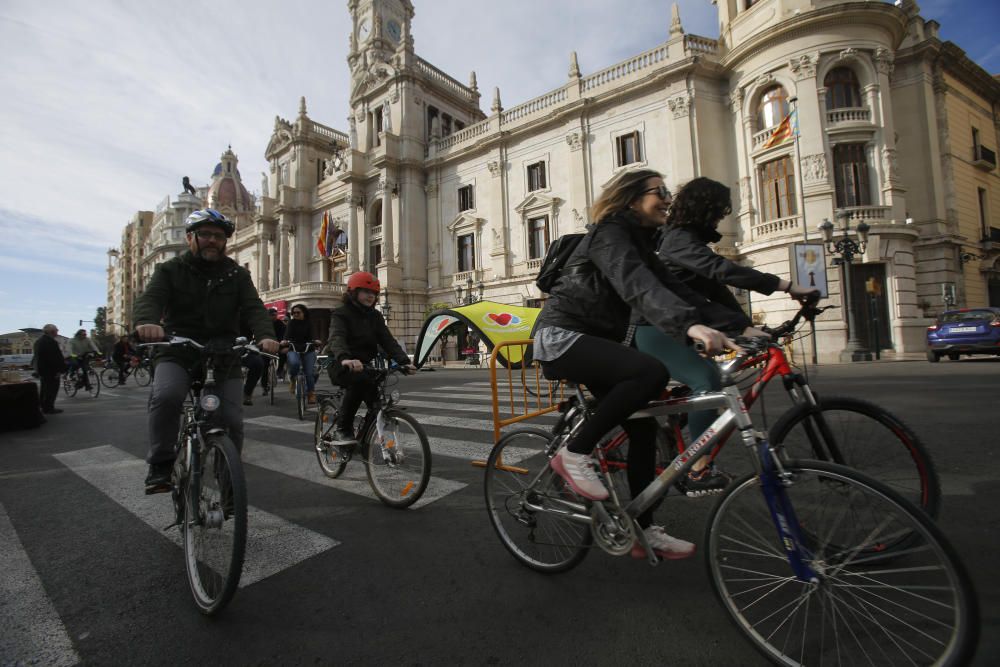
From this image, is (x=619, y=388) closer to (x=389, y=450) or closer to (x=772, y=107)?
(x=389, y=450)

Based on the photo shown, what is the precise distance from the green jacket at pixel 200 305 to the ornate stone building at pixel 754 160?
19.9 metres

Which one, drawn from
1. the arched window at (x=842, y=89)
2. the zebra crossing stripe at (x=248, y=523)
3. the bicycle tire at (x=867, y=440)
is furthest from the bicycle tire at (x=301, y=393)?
the arched window at (x=842, y=89)

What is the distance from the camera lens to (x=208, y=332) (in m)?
3.09

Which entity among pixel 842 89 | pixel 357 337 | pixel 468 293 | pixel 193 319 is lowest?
pixel 357 337

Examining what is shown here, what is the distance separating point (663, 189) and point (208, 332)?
9.78ft

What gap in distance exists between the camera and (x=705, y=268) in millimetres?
3029

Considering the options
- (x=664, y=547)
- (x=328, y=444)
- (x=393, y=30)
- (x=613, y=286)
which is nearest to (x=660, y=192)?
(x=613, y=286)

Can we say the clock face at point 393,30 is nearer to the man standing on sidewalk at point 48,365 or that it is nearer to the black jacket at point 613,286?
the man standing on sidewalk at point 48,365

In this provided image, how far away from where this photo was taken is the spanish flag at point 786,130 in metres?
17.9

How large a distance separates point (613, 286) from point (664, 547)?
1216mm

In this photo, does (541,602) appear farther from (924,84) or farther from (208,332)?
(924,84)

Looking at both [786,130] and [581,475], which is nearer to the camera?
[581,475]

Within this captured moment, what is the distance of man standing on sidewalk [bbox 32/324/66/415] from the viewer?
9.38 m

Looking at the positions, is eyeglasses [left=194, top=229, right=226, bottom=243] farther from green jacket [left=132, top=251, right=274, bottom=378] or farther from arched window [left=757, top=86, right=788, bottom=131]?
arched window [left=757, top=86, right=788, bottom=131]
